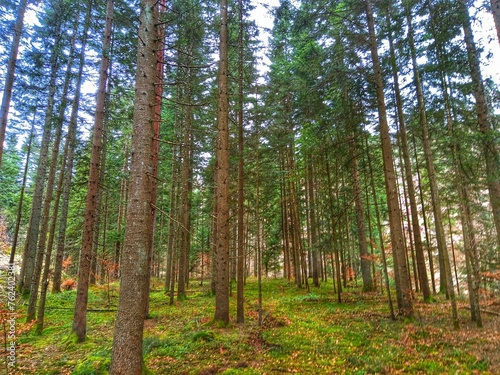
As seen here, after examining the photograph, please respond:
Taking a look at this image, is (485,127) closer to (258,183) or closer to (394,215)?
(394,215)

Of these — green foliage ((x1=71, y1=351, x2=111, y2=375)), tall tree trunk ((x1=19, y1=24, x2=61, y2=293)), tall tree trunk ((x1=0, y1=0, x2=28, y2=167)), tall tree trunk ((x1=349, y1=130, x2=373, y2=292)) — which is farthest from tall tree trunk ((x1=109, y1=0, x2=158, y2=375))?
tall tree trunk ((x1=349, y1=130, x2=373, y2=292))

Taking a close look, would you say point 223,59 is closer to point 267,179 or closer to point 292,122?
point 292,122

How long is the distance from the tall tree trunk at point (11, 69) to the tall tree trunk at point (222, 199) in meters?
7.64

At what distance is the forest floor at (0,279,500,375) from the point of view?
6082mm

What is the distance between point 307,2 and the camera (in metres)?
10.8

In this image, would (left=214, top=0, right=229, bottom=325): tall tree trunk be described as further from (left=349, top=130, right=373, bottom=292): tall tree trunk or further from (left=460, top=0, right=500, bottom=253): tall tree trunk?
(left=349, top=130, right=373, bottom=292): tall tree trunk

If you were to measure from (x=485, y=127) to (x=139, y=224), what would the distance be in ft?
36.9

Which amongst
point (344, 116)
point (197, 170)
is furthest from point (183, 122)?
point (344, 116)

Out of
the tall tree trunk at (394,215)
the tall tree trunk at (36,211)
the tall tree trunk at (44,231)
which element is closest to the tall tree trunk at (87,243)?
the tall tree trunk at (44,231)

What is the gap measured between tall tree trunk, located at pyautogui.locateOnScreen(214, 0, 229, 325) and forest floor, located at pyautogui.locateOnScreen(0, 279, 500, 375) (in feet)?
2.81

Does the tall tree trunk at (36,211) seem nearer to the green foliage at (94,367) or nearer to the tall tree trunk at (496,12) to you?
the green foliage at (94,367)

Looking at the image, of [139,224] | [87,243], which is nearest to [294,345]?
[139,224]

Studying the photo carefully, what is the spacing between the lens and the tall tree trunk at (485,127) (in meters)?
8.45

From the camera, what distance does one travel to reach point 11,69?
34.1ft
